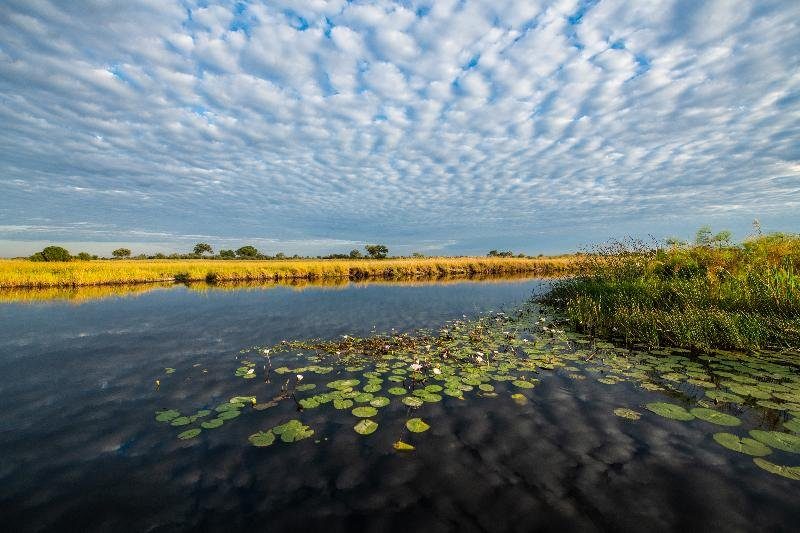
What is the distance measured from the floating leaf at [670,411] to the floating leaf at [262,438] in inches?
264

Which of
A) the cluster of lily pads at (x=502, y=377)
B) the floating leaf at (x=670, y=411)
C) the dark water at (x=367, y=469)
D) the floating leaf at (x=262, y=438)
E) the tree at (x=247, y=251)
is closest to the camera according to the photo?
the dark water at (x=367, y=469)

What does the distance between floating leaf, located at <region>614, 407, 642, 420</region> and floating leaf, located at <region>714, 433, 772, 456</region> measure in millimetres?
1062

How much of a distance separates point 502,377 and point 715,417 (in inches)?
149

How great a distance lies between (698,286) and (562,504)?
43.4 feet

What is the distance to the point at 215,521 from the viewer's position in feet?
12.8

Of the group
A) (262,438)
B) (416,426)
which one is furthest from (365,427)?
(262,438)

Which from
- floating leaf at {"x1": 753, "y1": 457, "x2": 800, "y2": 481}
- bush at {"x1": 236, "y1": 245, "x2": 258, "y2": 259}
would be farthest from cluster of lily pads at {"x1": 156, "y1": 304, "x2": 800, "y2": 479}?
bush at {"x1": 236, "y1": 245, "x2": 258, "y2": 259}

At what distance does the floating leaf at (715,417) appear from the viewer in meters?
5.80

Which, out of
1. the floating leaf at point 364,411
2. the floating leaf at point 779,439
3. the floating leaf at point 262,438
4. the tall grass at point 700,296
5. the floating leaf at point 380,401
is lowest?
the floating leaf at point 779,439

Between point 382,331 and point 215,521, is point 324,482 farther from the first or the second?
point 382,331

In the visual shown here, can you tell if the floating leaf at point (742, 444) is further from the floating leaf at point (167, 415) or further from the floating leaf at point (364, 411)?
the floating leaf at point (167, 415)

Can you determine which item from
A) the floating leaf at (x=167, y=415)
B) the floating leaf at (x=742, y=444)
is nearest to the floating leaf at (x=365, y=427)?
the floating leaf at (x=167, y=415)

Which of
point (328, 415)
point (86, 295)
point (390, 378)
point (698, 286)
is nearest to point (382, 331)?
point (390, 378)

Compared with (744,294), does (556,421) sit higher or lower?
lower
